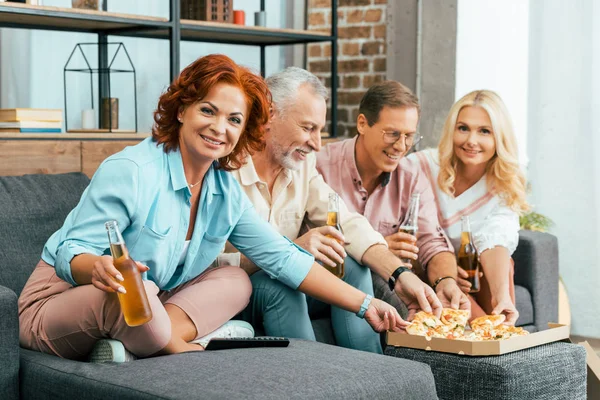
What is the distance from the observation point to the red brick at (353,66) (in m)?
5.05

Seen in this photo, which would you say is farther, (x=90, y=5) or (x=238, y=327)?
(x=90, y=5)

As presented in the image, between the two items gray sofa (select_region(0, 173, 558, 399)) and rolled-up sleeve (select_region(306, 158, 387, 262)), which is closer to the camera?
gray sofa (select_region(0, 173, 558, 399))

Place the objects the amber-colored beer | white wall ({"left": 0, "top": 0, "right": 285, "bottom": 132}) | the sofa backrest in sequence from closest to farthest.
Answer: the sofa backrest, the amber-colored beer, white wall ({"left": 0, "top": 0, "right": 285, "bottom": 132})

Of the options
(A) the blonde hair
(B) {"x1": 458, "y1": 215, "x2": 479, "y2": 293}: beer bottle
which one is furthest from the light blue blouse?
(A) the blonde hair

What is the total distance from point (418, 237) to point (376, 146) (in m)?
0.38

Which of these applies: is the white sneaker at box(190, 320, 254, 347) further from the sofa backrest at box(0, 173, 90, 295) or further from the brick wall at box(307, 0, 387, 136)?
the brick wall at box(307, 0, 387, 136)

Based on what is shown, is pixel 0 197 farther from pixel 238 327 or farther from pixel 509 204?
pixel 509 204

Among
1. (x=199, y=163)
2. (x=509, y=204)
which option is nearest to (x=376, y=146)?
(x=509, y=204)

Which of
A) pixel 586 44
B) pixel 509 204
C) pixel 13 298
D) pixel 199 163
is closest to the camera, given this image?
pixel 13 298

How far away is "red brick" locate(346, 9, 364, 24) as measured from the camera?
5.05 m

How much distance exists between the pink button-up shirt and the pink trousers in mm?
833

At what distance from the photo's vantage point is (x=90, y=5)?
363 cm

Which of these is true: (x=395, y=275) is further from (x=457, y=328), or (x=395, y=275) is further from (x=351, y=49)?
(x=351, y=49)

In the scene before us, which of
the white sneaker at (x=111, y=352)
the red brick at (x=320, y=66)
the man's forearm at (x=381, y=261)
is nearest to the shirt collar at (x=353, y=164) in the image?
the man's forearm at (x=381, y=261)
